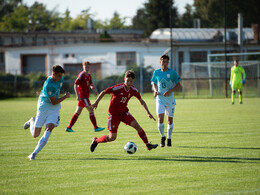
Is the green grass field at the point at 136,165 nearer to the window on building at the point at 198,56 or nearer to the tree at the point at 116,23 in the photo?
the window on building at the point at 198,56

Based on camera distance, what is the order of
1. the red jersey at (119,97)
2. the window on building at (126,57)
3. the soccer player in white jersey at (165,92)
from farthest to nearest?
the window on building at (126,57) < the soccer player in white jersey at (165,92) < the red jersey at (119,97)

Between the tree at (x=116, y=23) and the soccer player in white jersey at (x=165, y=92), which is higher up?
the tree at (x=116, y=23)

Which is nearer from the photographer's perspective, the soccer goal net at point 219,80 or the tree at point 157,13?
the soccer goal net at point 219,80

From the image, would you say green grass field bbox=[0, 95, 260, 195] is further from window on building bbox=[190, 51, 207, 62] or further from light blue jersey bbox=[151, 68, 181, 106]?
window on building bbox=[190, 51, 207, 62]

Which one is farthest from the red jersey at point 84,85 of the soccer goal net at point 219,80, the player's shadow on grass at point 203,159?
the soccer goal net at point 219,80

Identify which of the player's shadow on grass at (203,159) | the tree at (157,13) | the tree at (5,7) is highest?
the tree at (5,7)

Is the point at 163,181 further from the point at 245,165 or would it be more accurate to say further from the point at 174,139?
the point at 174,139

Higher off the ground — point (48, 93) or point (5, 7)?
point (5, 7)

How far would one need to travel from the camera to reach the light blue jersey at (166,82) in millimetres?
9531

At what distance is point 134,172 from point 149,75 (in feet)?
97.8

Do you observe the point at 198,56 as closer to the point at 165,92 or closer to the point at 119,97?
the point at 165,92

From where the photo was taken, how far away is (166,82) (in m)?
9.56

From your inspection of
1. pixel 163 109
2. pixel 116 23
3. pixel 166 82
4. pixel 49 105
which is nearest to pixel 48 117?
pixel 49 105

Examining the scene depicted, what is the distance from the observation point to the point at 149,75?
3622cm
